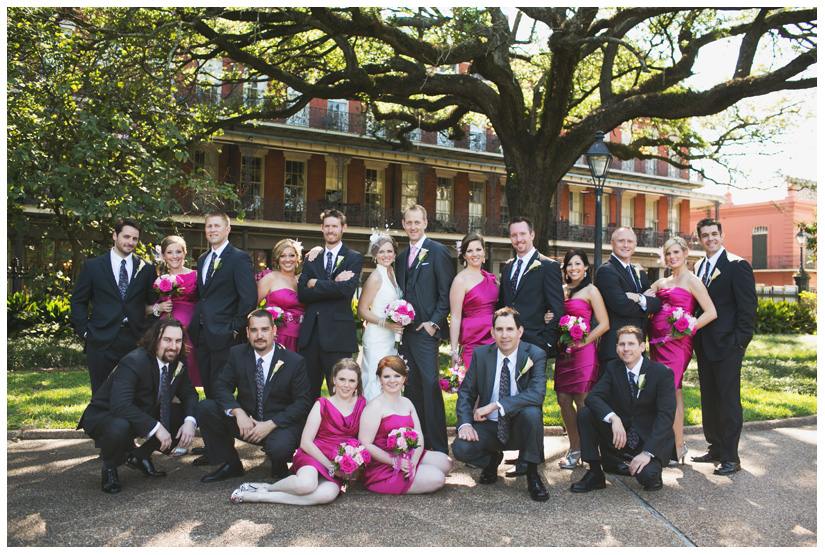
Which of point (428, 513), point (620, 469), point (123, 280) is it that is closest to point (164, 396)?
point (123, 280)

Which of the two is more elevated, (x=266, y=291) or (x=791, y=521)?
(x=266, y=291)

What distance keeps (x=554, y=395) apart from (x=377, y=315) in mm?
4325

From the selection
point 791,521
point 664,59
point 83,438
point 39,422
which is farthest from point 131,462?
point 664,59

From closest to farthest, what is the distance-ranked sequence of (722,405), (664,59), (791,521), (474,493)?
(791,521), (474,493), (722,405), (664,59)

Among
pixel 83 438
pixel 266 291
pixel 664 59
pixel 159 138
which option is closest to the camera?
pixel 266 291

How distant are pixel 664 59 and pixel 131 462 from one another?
47.0 ft

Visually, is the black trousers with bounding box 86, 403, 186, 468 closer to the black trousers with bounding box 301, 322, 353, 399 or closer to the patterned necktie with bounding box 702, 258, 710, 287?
the black trousers with bounding box 301, 322, 353, 399

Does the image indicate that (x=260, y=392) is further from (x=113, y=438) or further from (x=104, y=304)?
(x=104, y=304)

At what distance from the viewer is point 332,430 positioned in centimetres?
490

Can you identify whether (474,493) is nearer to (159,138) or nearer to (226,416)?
(226,416)

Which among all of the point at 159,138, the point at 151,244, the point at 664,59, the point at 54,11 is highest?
the point at 664,59

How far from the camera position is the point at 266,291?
6.16m

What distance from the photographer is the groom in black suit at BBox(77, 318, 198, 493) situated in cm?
487

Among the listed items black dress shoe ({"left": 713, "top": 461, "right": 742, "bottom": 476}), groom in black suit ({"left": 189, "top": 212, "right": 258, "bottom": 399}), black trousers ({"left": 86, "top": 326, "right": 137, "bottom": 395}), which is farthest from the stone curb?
black dress shoe ({"left": 713, "top": 461, "right": 742, "bottom": 476})
